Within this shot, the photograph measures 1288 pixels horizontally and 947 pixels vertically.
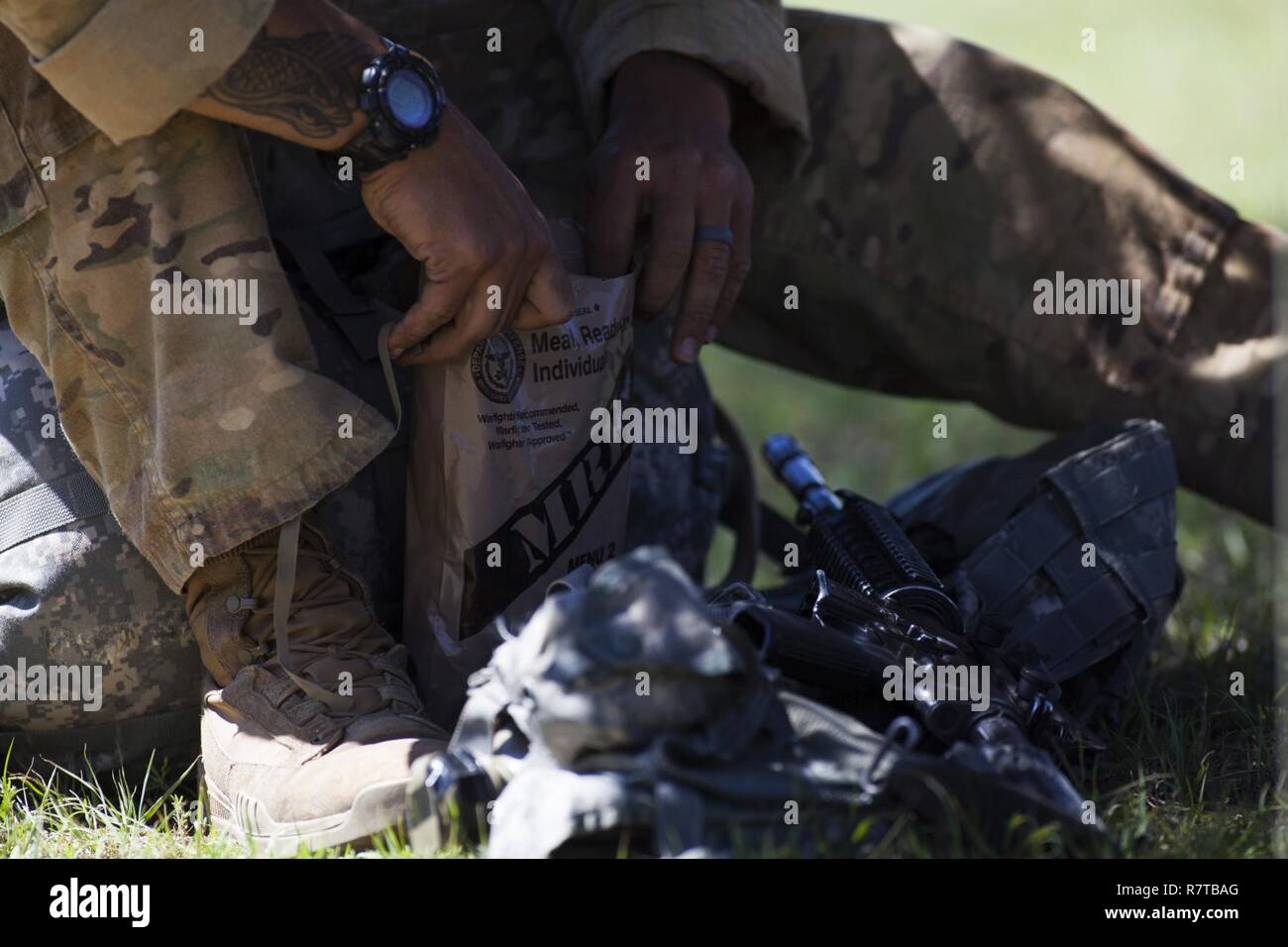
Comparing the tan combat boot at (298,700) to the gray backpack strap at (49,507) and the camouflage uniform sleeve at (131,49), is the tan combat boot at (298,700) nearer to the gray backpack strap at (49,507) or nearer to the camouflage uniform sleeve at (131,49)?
the gray backpack strap at (49,507)

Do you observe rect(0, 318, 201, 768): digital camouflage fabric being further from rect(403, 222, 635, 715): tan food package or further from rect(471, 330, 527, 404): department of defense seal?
rect(471, 330, 527, 404): department of defense seal

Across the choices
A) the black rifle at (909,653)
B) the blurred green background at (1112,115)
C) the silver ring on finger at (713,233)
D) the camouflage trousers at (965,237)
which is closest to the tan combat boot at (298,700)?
the black rifle at (909,653)

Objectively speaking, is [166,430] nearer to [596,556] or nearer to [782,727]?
[596,556]

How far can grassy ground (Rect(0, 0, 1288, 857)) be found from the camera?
2.02 metres

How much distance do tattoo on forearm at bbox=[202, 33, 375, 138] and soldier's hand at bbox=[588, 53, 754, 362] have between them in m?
0.53

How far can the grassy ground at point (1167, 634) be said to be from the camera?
6.63ft

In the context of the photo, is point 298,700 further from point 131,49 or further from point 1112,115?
point 1112,115

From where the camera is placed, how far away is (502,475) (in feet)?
7.36

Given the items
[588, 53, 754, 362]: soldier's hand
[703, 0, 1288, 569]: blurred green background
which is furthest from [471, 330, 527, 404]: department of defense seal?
[703, 0, 1288, 569]: blurred green background

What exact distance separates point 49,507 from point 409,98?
84 centimetres

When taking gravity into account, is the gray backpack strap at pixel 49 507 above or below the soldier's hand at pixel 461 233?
below

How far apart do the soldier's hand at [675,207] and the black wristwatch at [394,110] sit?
45 centimetres

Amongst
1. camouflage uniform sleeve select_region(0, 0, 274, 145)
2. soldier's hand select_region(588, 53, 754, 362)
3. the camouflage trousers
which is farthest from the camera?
the camouflage trousers

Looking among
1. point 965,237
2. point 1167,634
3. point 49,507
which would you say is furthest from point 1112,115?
point 49,507
